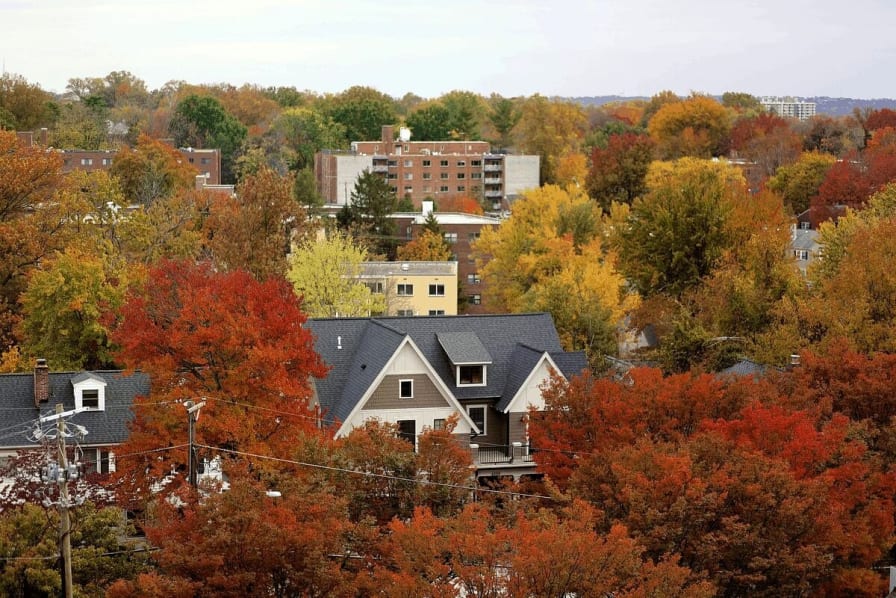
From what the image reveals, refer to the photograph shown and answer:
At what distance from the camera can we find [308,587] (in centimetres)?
2647

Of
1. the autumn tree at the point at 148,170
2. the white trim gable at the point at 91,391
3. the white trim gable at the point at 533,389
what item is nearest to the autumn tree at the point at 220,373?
the white trim gable at the point at 91,391

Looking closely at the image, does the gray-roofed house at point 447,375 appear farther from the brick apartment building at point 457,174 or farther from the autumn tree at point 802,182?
the brick apartment building at point 457,174

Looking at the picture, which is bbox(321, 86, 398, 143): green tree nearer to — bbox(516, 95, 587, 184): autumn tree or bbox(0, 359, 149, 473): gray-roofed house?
bbox(516, 95, 587, 184): autumn tree

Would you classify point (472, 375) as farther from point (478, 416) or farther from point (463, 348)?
point (478, 416)

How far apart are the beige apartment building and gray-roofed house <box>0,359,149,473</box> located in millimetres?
29264

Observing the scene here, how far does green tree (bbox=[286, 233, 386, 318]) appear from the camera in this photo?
6397 cm

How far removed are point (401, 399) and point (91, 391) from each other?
409 inches

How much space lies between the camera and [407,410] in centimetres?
4250

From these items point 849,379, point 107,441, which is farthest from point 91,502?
point 849,379

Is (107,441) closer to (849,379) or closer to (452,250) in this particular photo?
(849,379)

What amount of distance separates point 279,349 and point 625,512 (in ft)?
37.5

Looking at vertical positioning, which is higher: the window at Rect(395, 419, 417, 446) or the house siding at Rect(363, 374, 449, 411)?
the house siding at Rect(363, 374, 449, 411)

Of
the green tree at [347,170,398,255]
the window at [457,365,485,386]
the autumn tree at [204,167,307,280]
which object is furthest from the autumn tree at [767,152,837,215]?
the window at [457,365,485,386]

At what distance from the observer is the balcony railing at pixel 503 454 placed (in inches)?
1705
